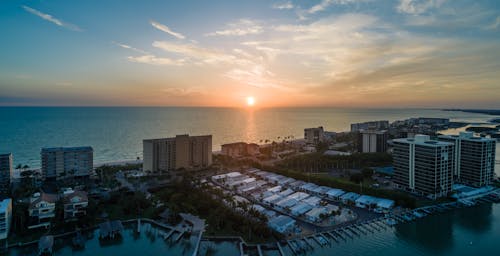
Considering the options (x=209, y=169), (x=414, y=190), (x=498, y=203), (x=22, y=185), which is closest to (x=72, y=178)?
(x=22, y=185)

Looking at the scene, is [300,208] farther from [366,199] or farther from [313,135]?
[313,135]

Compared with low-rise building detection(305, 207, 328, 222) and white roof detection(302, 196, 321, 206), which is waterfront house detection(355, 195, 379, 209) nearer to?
white roof detection(302, 196, 321, 206)

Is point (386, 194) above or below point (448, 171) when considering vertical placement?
below

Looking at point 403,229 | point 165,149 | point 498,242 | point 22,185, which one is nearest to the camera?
point 498,242

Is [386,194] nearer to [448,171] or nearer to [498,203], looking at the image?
[448,171]

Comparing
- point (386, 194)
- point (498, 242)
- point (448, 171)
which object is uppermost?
point (448, 171)

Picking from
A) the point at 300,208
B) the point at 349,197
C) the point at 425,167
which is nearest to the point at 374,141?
the point at 425,167
